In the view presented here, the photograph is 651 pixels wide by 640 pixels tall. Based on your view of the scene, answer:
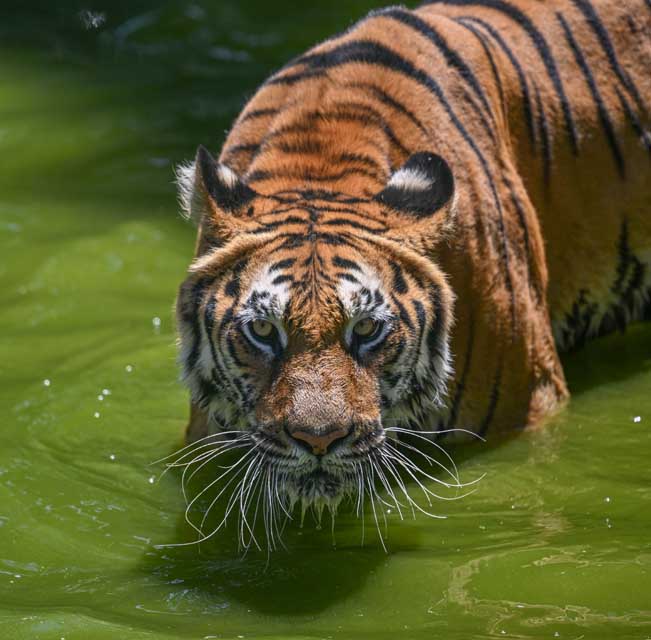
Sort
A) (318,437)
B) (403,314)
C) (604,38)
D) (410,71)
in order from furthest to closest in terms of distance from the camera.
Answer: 1. (604,38)
2. (410,71)
3. (403,314)
4. (318,437)

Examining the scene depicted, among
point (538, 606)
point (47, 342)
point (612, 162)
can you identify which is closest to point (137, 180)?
point (47, 342)

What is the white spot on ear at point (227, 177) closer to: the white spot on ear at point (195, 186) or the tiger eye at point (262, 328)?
the white spot on ear at point (195, 186)

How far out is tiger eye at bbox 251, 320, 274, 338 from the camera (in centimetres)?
288

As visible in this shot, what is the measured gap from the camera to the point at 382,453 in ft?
9.57

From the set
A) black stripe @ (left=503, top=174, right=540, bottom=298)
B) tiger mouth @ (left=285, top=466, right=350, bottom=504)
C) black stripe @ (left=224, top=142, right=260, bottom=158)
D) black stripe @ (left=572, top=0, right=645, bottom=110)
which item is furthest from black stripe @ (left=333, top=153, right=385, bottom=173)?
black stripe @ (left=572, top=0, right=645, bottom=110)

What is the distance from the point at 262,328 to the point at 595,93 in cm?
150

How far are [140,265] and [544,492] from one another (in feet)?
6.30

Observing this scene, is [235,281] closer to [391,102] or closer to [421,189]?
[421,189]

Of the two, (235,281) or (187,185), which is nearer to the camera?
(235,281)

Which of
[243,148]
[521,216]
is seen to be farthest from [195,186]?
[521,216]

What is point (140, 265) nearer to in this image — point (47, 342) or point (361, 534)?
point (47, 342)

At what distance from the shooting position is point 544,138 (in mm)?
3787

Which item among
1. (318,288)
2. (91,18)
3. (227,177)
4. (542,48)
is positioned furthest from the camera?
(91,18)

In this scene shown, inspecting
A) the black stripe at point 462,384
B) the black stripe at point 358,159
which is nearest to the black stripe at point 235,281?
the black stripe at point 358,159
